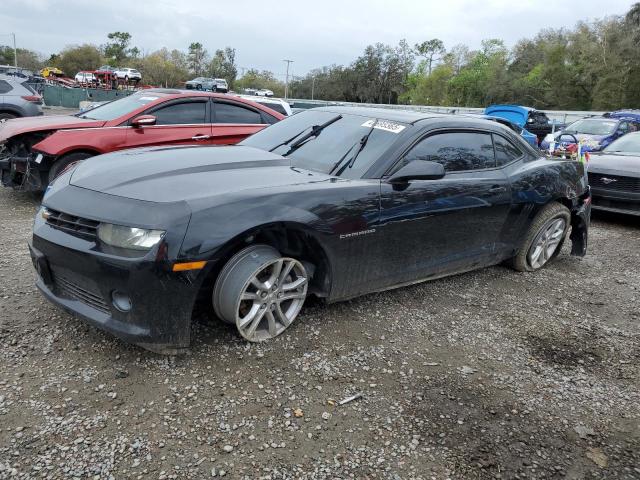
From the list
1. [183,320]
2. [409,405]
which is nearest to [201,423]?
[183,320]

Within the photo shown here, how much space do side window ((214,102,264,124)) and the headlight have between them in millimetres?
4644

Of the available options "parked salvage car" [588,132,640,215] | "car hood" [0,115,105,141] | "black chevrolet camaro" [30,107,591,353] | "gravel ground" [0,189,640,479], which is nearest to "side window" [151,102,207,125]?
"car hood" [0,115,105,141]

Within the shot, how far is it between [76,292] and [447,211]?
2606mm

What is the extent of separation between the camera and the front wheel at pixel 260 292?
2.80 m

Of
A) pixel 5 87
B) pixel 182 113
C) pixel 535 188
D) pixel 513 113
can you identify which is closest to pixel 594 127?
pixel 513 113

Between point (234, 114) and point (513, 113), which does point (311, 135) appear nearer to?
point (234, 114)

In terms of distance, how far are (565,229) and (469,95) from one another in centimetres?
6119

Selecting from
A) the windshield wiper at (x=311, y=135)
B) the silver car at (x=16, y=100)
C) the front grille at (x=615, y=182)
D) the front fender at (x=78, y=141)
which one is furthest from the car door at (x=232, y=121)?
the silver car at (x=16, y=100)

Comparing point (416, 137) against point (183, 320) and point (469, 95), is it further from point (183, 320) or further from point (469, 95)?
point (469, 95)

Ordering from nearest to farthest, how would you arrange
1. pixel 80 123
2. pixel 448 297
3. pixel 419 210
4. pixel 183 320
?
pixel 183 320, pixel 419 210, pixel 448 297, pixel 80 123

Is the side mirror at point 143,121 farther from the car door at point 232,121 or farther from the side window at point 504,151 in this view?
the side window at point 504,151

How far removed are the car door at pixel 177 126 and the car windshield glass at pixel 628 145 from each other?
691 cm

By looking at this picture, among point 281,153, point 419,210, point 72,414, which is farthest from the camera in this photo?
point 281,153

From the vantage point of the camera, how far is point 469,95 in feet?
201
